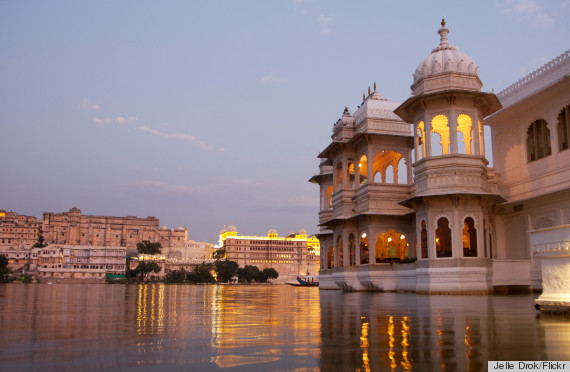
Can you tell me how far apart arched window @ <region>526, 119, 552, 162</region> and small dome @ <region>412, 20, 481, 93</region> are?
3135 mm

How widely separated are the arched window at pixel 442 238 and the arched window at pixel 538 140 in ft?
16.7

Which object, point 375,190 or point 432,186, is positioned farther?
point 375,190

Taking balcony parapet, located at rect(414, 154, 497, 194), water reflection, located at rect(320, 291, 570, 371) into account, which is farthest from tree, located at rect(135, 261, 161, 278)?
water reflection, located at rect(320, 291, 570, 371)

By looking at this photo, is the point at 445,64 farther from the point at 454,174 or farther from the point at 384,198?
the point at 384,198

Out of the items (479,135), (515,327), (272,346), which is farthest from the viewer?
(479,135)

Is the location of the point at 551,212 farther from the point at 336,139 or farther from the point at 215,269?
the point at 215,269

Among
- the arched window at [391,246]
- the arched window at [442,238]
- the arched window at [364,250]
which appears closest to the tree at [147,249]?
the arched window at [364,250]

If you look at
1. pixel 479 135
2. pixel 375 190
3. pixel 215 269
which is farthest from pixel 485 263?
pixel 215 269

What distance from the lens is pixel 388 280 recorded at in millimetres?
25766

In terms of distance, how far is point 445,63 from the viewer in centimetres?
2267

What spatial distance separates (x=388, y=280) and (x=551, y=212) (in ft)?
26.9

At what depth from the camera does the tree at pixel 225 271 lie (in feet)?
356

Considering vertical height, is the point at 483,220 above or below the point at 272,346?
above

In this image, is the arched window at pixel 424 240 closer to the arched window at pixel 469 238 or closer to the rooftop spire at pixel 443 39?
the arched window at pixel 469 238
